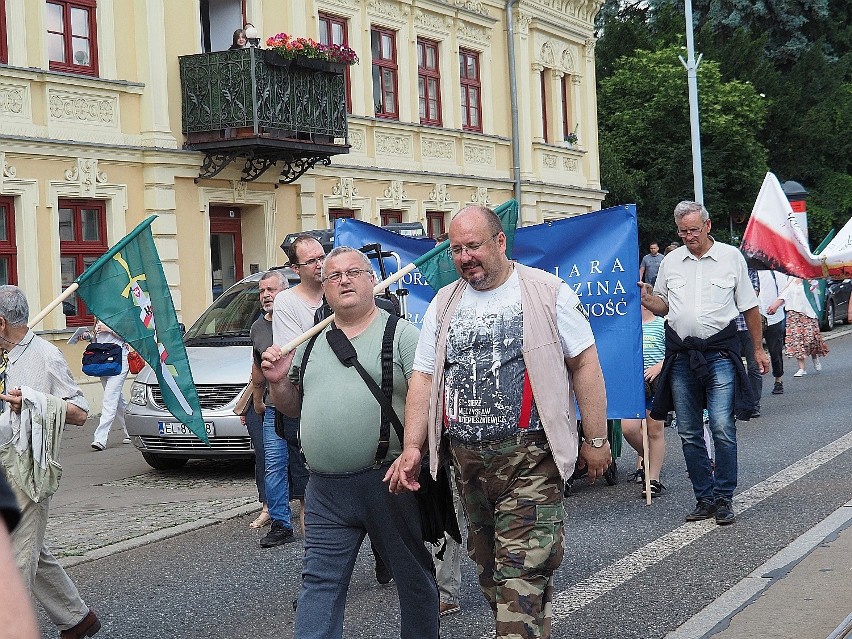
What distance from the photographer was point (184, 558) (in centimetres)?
847

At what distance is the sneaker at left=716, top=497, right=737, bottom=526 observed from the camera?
330 inches

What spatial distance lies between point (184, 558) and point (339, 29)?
58.0 feet

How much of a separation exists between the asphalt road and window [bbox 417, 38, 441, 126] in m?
17.0

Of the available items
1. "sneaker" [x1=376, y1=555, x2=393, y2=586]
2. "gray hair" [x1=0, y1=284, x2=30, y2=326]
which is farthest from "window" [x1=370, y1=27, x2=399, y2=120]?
"gray hair" [x1=0, y1=284, x2=30, y2=326]

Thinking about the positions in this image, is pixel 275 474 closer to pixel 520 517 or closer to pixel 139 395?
pixel 520 517

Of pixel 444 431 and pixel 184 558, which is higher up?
pixel 444 431

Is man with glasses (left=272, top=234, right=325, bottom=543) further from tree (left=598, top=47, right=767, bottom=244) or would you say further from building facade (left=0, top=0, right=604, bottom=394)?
tree (left=598, top=47, right=767, bottom=244)

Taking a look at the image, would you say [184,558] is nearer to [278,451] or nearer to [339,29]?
[278,451]

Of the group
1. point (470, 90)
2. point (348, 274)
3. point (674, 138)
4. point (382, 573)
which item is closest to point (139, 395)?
point (382, 573)

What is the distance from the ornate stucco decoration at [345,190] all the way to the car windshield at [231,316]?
397 inches

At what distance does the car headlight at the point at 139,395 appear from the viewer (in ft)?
42.1

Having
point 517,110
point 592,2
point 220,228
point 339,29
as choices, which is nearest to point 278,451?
point 220,228

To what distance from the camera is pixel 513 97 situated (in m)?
29.9

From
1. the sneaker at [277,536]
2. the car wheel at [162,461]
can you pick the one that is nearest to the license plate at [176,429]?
the car wheel at [162,461]
